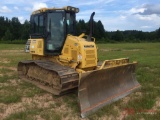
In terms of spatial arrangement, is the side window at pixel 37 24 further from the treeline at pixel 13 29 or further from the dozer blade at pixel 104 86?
the treeline at pixel 13 29

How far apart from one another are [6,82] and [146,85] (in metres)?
5.44

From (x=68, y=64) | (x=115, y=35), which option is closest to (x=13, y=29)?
(x=115, y=35)

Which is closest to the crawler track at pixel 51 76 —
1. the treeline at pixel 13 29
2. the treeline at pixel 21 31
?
the treeline at pixel 21 31

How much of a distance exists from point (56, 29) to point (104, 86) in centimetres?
281

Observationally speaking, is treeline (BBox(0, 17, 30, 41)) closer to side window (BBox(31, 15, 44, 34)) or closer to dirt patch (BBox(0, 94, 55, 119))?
side window (BBox(31, 15, 44, 34))

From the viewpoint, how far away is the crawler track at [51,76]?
7312mm

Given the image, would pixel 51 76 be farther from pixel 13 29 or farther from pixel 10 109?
pixel 13 29

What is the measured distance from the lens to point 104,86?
24.6 feet

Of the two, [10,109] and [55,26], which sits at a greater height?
[55,26]

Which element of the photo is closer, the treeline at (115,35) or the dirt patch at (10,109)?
the dirt patch at (10,109)

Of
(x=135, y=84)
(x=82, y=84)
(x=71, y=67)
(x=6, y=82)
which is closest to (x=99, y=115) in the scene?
(x=82, y=84)

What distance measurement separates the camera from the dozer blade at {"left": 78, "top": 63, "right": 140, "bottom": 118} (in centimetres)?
651

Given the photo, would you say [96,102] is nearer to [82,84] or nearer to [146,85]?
[82,84]

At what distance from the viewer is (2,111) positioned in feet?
20.9
